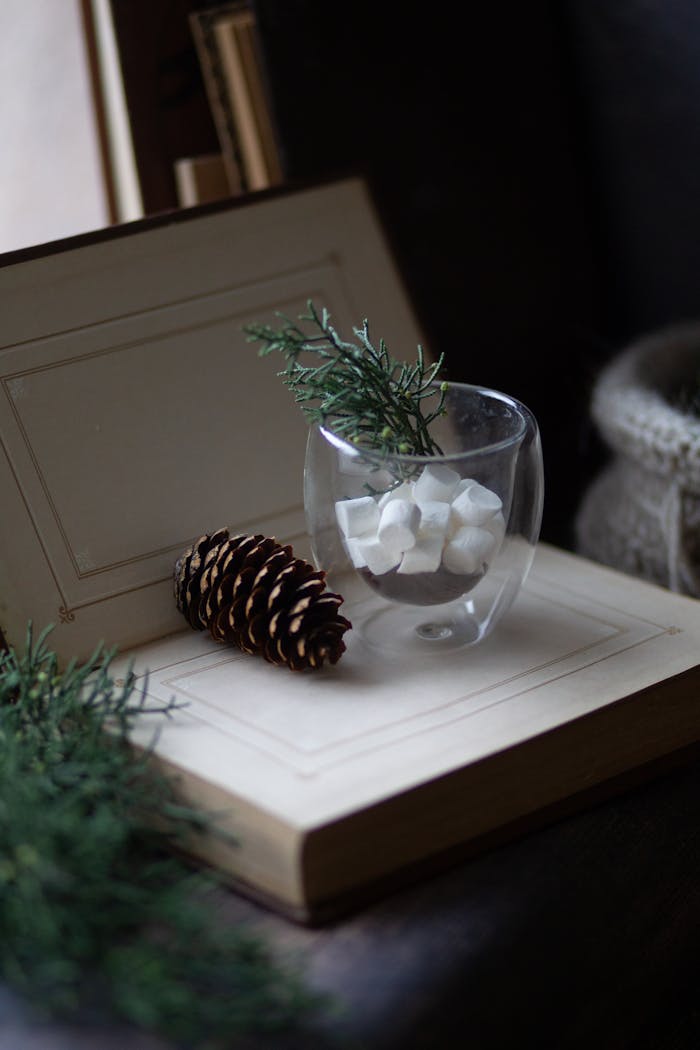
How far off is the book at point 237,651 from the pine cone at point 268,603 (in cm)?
2

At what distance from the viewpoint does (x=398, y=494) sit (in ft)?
1.95

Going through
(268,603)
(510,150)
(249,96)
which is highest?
(249,96)

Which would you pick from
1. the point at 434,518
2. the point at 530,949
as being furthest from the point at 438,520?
the point at 530,949

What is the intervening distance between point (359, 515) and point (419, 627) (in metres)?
0.10

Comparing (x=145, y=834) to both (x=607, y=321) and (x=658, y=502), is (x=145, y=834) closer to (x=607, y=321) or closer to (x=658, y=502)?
(x=658, y=502)

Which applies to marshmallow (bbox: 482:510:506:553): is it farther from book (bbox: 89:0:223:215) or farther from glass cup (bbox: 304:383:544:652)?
book (bbox: 89:0:223:215)

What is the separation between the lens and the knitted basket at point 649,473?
0.77 meters

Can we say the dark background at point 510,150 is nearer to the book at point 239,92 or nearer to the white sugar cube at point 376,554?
the book at point 239,92

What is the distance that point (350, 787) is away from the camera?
51 centimetres

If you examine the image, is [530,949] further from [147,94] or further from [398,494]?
[147,94]

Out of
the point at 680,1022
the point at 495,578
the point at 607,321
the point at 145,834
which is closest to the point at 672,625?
the point at 495,578

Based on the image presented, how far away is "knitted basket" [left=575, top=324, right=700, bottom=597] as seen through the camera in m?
0.77

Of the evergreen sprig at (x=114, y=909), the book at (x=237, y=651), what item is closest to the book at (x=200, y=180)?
the book at (x=237, y=651)

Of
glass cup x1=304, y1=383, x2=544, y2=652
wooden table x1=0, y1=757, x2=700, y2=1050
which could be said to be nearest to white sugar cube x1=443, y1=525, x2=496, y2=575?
glass cup x1=304, y1=383, x2=544, y2=652
